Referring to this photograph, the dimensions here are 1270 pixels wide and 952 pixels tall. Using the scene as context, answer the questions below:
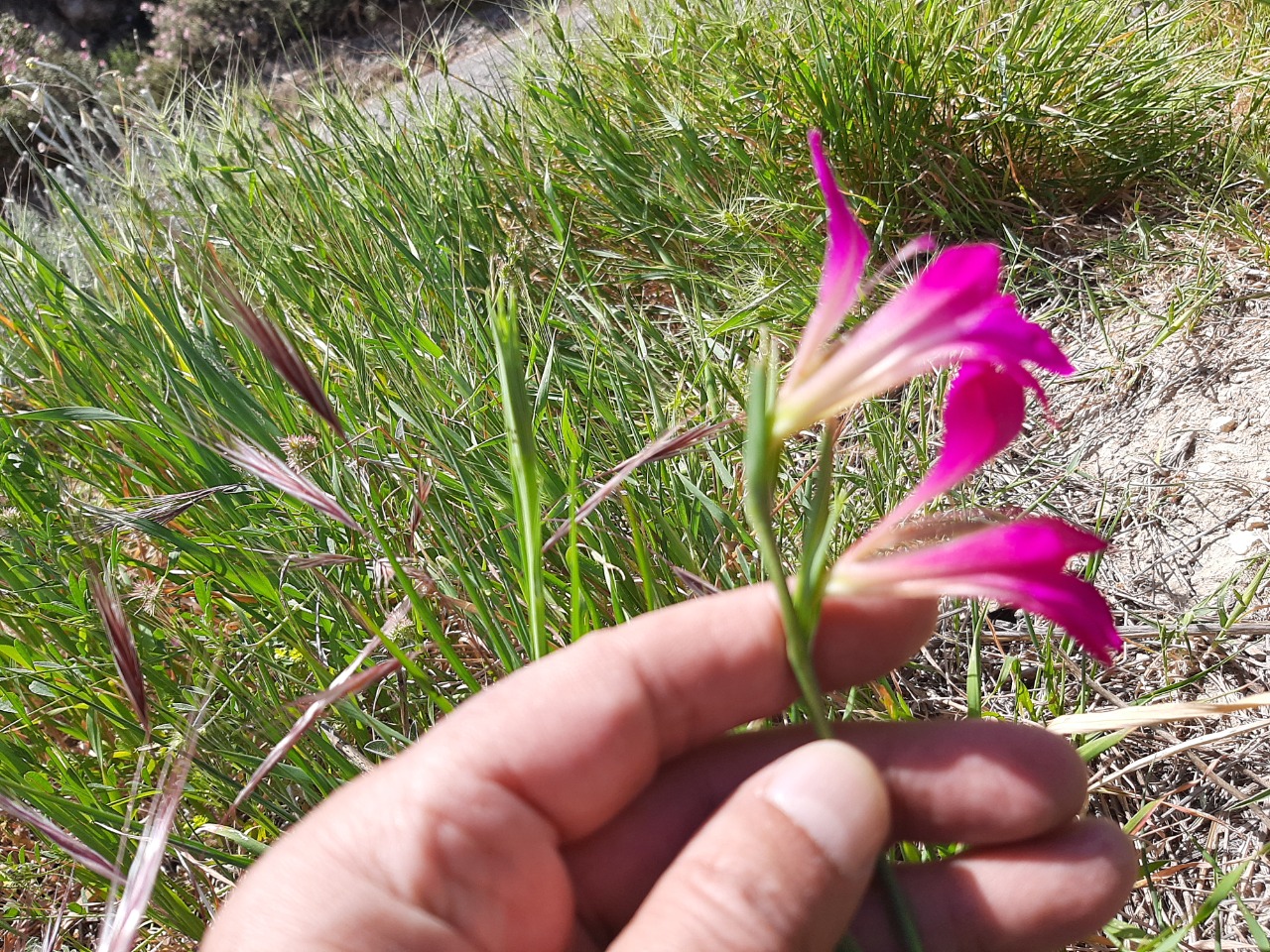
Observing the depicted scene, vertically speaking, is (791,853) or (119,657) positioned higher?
(119,657)

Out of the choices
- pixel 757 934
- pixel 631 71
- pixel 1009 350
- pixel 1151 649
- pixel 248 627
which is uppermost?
pixel 631 71

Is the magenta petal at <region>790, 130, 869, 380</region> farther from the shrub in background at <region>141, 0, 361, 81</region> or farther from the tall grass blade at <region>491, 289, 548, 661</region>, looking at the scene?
the shrub in background at <region>141, 0, 361, 81</region>

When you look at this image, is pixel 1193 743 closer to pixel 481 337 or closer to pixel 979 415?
pixel 979 415

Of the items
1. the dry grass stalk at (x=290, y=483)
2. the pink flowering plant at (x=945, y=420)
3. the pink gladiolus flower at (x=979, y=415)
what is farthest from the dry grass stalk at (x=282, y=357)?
the pink gladiolus flower at (x=979, y=415)

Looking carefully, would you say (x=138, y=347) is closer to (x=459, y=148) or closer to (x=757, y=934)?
(x=459, y=148)

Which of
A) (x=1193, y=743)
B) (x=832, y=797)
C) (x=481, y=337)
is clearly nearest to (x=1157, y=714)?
(x=1193, y=743)

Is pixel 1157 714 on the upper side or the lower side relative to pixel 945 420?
lower

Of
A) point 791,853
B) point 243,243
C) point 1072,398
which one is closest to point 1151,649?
point 1072,398
